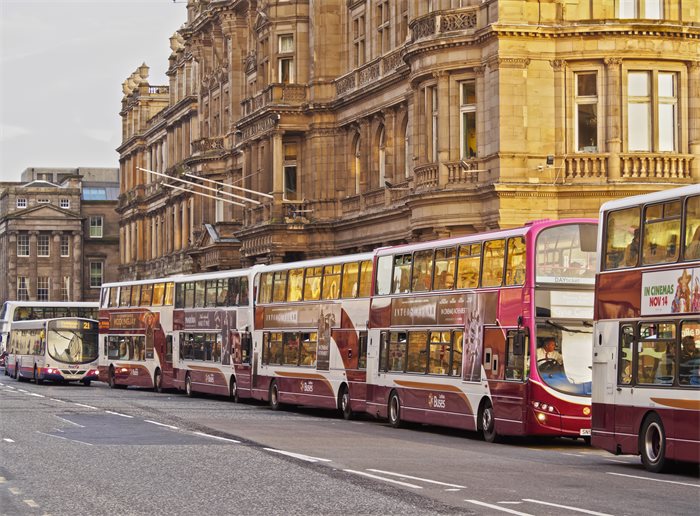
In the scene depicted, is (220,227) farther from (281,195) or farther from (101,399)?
(101,399)

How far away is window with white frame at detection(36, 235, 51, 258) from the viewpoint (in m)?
156

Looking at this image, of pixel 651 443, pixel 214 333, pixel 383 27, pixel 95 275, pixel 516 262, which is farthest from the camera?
pixel 95 275

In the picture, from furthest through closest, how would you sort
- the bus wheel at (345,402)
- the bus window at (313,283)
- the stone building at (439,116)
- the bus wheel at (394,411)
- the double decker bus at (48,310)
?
the double decker bus at (48,310), the stone building at (439,116), the bus window at (313,283), the bus wheel at (345,402), the bus wheel at (394,411)

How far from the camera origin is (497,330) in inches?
1166

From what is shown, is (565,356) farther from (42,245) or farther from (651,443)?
(42,245)

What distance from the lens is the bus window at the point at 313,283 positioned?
40062 millimetres

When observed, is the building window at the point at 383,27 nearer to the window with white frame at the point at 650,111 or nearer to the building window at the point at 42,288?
the window with white frame at the point at 650,111

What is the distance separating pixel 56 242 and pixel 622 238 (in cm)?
13564

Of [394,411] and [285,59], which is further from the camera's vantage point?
[285,59]

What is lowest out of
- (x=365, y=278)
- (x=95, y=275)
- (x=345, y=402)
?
(x=345, y=402)

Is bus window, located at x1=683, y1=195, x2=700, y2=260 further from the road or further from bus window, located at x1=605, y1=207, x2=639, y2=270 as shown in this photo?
the road

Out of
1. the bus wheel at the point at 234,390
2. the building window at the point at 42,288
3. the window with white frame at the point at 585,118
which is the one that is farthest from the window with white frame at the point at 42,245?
the window with white frame at the point at 585,118

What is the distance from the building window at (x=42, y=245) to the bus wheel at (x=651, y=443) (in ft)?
448

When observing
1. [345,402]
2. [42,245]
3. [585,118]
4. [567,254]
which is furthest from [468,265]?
[42,245]
